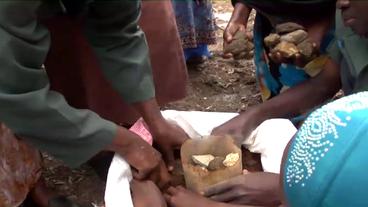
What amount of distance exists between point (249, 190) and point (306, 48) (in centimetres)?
53

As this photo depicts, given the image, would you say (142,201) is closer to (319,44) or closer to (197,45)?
(319,44)

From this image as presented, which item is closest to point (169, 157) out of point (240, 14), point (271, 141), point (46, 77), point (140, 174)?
point (140, 174)

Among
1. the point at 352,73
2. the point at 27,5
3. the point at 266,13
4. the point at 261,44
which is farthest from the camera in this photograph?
the point at 261,44

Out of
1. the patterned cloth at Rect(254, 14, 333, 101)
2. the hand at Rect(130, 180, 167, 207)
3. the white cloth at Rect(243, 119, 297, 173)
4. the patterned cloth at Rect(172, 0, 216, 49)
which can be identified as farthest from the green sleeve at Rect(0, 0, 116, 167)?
the patterned cloth at Rect(172, 0, 216, 49)

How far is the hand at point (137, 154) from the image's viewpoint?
1670 millimetres

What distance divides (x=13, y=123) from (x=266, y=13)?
917mm

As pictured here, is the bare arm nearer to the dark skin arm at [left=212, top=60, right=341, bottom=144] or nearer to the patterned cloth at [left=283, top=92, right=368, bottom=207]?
the dark skin arm at [left=212, top=60, right=341, bottom=144]

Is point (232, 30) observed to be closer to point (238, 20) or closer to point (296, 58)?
point (238, 20)

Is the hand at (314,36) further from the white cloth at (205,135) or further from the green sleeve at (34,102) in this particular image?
the green sleeve at (34,102)

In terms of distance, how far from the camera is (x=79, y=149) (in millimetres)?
1666

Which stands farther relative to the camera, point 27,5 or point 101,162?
point 101,162

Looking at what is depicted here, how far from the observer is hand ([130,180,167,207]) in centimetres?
158

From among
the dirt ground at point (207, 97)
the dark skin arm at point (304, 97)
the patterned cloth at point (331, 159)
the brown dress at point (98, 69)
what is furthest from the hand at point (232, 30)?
the patterned cloth at point (331, 159)

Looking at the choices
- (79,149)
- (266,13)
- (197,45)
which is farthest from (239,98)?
A: (79,149)
